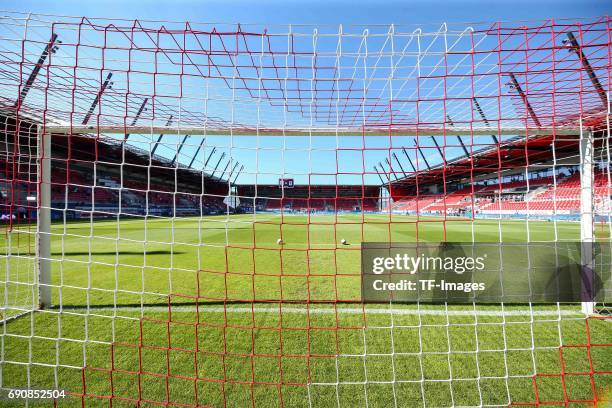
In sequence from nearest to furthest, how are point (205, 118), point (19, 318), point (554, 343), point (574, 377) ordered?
1. point (574, 377)
2. point (554, 343)
3. point (205, 118)
4. point (19, 318)

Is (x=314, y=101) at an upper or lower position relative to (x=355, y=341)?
upper

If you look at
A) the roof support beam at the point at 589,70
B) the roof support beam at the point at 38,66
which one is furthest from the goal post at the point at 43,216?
the roof support beam at the point at 589,70

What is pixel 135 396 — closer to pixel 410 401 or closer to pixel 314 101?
pixel 410 401

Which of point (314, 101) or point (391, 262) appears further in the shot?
point (314, 101)

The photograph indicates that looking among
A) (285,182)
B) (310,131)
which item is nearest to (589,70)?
(310,131)

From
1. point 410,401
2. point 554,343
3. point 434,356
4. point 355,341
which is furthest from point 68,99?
point 554,343

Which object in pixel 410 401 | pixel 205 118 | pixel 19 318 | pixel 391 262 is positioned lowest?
pixel 410 401

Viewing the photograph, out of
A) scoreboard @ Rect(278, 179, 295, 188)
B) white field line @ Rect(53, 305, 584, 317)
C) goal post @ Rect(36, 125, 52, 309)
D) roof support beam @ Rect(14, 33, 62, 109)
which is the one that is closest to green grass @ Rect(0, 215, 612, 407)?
white field line @ Rect(53, 305, 584, 317)

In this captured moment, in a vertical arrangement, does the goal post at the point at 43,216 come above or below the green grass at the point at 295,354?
above

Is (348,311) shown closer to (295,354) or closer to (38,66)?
(295,354)

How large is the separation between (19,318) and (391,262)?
4285 mm

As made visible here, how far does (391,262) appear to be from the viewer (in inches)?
105

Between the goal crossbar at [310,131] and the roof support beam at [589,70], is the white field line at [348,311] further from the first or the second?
the roof support beam at [589,70]

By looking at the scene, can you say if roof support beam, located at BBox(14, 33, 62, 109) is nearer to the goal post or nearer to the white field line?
the goal post
